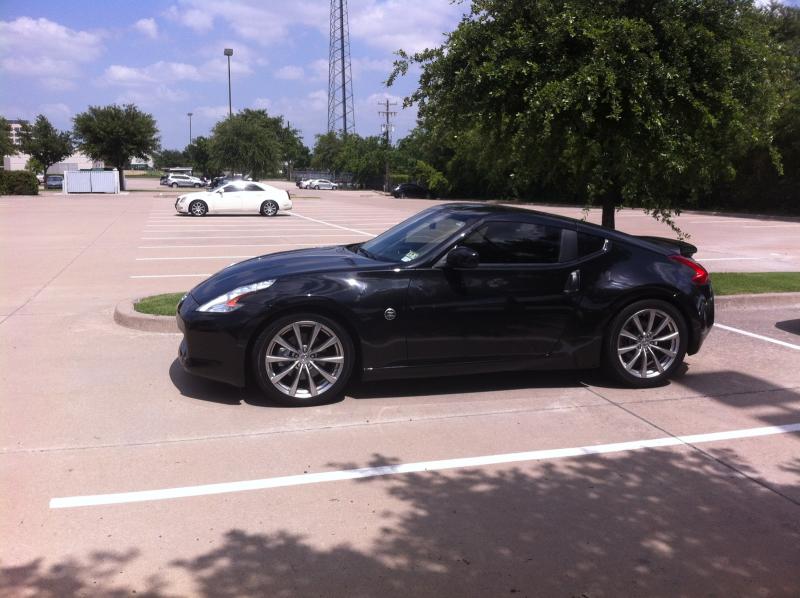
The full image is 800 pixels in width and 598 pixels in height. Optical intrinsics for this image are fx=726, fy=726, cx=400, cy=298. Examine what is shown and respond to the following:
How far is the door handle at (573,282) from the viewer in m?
5.98

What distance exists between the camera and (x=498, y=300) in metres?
5.82

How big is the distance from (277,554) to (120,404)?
8.73 ft

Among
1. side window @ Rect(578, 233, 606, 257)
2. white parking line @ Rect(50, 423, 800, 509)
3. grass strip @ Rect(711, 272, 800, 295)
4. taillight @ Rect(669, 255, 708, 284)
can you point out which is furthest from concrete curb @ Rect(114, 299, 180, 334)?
grass strip @ Rect(711, 272, 800, 295)

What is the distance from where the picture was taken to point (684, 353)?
20.6 feet

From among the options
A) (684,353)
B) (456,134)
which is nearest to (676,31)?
(456,134)

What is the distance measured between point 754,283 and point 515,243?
20.9 ft

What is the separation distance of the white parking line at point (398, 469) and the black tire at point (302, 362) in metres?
1.21

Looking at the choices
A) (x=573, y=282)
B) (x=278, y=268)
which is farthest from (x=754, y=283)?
(x=278, y=268)

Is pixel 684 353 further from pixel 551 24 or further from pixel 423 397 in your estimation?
pixel 551 24

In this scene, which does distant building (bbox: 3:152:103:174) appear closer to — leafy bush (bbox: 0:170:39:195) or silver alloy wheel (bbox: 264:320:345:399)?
leafy bush (bbox: 0:170:39:195)

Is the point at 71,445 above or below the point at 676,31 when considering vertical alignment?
below

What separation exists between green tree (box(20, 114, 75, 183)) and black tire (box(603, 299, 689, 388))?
249 ft

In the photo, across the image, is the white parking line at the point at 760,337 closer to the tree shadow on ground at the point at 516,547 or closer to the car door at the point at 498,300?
the car door at the point at 498,300

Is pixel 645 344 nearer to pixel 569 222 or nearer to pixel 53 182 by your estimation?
pixel 569 222
